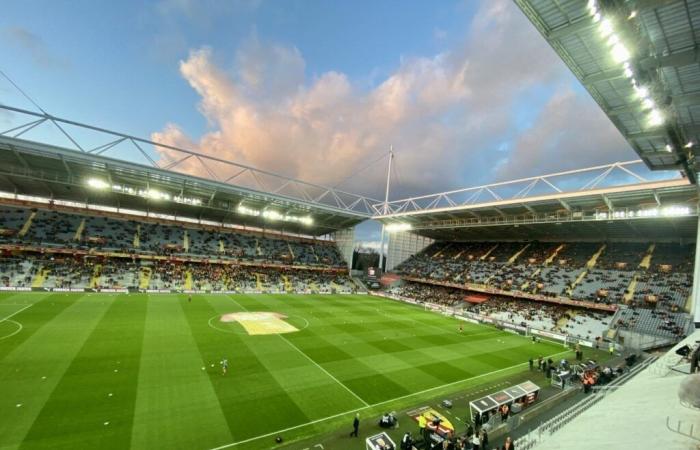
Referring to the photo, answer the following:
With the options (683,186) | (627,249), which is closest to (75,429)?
(683,186)

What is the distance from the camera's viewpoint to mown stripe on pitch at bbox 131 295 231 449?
12.8 m

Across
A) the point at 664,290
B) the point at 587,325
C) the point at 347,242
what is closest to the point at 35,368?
the point at 587,325

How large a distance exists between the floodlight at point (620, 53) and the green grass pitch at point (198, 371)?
54.1ft

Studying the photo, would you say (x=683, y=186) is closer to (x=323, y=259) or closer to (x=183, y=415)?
(x=183, y=415)

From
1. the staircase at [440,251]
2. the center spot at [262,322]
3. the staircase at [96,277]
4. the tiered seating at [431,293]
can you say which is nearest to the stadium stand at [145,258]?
the staircase at [96,277]

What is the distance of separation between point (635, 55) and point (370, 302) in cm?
4669

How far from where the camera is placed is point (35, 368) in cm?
1742

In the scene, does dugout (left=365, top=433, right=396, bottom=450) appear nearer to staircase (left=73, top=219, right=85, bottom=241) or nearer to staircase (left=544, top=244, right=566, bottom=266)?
staircase (left=544, top=244, right=566, bottom=266)

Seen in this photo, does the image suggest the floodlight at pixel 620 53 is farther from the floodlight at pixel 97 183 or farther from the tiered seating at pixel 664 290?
the floodlight at pixel 97 183

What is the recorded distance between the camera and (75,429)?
41.4 ft

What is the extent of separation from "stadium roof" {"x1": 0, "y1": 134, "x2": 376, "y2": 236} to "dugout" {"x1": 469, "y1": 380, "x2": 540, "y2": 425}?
43800 millimetres

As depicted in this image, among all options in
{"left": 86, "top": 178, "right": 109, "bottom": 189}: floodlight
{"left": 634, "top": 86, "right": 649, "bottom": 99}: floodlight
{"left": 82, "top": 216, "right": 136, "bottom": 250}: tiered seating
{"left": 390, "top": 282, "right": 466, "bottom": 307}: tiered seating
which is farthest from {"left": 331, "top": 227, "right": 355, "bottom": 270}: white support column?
{"left": 634, "top": 86, "right": 649, "bottom": 99}: floodlight

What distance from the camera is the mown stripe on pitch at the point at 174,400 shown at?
42.0ft

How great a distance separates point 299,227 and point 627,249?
59.0 m
